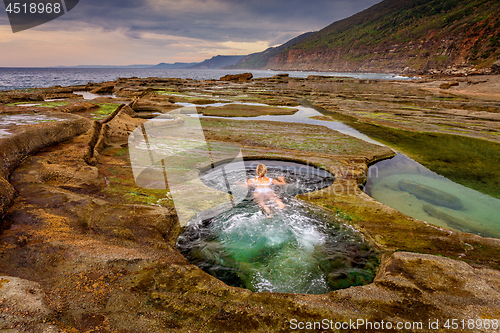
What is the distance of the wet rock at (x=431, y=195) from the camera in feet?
23.6

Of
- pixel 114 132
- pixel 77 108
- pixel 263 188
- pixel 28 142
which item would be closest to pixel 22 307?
pixel 263 188

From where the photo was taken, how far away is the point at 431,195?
25.4 feet

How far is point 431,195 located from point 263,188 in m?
5.53

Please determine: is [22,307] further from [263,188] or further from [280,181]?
[280,181]

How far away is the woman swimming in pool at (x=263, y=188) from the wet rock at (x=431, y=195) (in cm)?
439

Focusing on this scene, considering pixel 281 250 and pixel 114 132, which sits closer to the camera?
pixel 281 250

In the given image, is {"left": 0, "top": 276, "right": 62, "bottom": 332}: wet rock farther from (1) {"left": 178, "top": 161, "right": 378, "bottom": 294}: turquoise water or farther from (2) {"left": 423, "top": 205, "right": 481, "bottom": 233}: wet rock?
(2) {"left": 423, "top": 205, "right": 481, "bottom": 233}: wet rock

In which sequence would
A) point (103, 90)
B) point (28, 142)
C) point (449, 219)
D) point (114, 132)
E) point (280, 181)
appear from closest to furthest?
point (449, 219), point (28, 142), point (280, 181), point (114, 132), point (103, 90)

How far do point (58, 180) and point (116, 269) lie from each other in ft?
13.3

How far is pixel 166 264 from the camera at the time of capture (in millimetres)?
3924

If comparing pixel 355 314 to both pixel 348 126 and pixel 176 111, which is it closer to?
pixel 348 126

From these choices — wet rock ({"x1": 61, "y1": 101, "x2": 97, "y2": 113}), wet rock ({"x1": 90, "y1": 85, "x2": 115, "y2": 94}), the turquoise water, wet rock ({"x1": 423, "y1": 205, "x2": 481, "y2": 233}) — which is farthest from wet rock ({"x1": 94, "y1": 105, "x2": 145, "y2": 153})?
wet rock ({"x1": 90, "y1": 85, "x2": 115, "y2": 94})

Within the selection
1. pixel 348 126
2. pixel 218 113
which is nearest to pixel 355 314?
pixel 348 126

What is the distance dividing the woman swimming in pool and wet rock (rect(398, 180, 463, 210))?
4.39 meters
